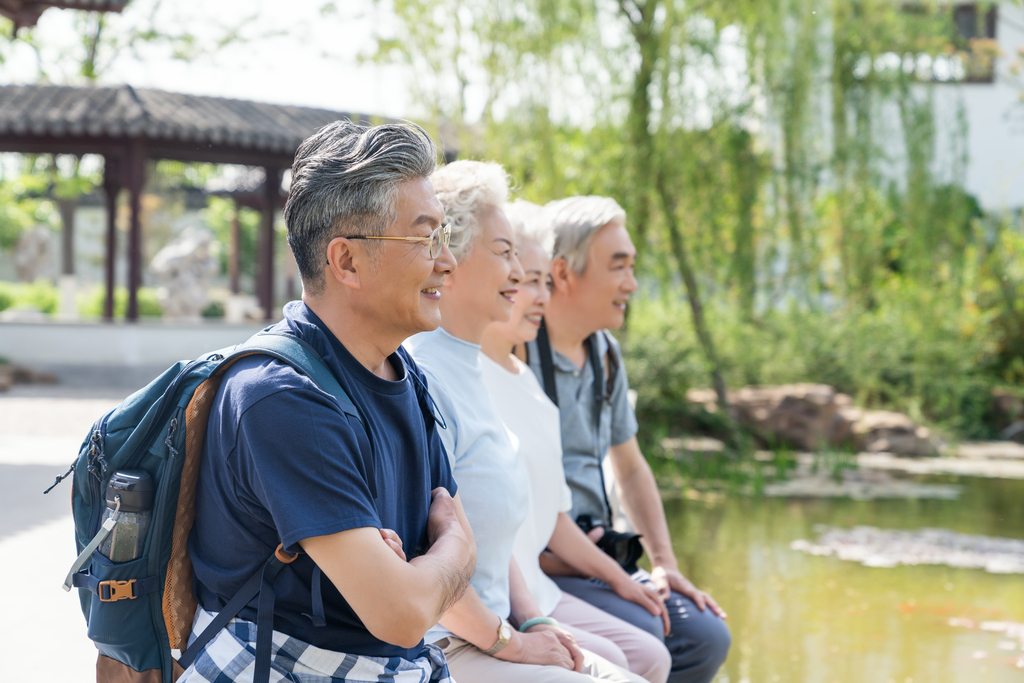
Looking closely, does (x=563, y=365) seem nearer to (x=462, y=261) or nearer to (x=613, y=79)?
(x=462, y=261)

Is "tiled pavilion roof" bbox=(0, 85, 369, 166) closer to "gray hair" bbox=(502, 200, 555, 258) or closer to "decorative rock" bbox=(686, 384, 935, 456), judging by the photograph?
"decorative rock" bbox=(686, 384, 935, 456)

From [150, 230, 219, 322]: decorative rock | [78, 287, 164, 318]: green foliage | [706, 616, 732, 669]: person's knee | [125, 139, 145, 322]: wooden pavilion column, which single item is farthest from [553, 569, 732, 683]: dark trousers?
[78, 287, 164, 318]: green foliage

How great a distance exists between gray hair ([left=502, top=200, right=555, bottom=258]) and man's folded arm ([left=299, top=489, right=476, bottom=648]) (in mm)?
1388

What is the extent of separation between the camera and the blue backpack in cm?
140

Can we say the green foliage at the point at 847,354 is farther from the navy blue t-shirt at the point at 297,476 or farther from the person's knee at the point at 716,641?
the navy blue t-shirt at the point at 297,476

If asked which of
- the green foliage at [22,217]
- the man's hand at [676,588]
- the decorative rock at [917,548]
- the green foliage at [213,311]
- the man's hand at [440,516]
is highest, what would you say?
the green foliage at [22,217]

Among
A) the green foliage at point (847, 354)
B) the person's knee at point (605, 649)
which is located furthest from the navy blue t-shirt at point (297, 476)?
the green foliage at point (847, 354)

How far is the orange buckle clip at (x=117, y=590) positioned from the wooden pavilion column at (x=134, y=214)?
40.5 feet

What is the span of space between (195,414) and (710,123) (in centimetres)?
775

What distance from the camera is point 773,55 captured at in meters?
8.45

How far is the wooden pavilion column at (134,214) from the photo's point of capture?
1271 centimetres

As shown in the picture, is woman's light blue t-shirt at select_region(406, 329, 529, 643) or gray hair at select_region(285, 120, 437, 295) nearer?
gray hair at select_region(285, 120, 437, 295)

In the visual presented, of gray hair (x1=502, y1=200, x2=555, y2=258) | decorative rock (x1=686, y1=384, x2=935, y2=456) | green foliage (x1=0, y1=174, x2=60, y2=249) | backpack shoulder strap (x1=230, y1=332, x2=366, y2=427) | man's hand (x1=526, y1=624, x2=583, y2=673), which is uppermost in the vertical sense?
green foliage (x1=0, y1=174, x2=60, y2=249)

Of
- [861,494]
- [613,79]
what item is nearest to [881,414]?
[861,494]
